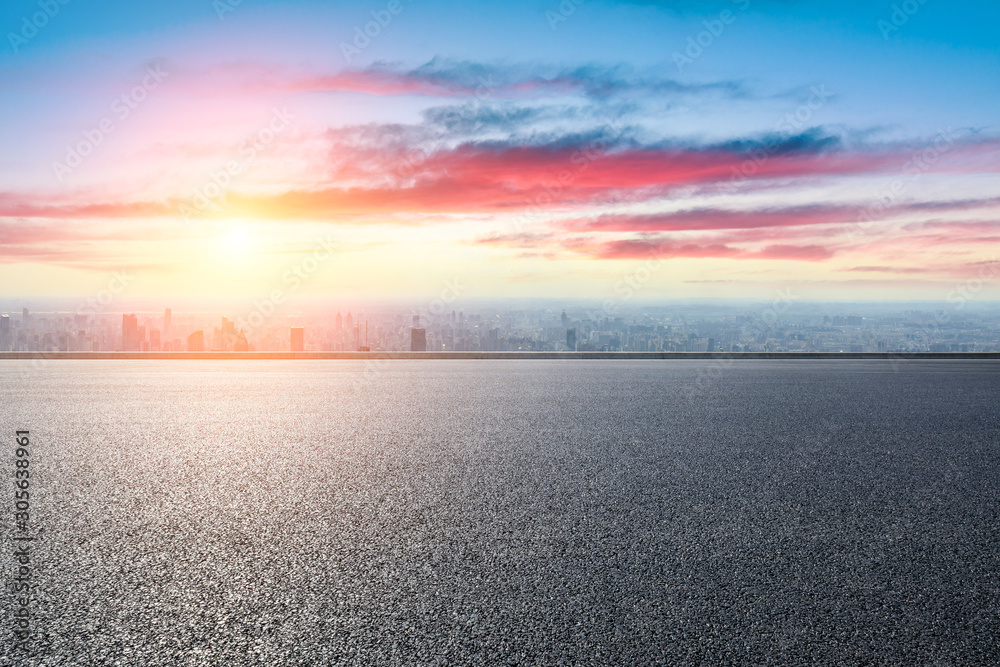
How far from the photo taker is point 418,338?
23.2m

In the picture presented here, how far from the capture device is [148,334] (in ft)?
72.5

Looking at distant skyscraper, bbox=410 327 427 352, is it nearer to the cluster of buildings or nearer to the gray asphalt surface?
the cluster of buildings

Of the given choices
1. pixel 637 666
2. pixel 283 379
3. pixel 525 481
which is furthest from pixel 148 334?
pixel 637 666

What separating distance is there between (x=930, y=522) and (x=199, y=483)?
562 centimetres

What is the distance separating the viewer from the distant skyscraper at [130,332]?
21928 mm

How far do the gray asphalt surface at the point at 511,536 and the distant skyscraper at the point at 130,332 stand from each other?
463 inches

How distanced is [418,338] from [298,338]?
12.4 feet

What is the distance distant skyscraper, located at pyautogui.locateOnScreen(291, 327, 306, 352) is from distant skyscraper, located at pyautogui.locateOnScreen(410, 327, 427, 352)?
3.41 meters

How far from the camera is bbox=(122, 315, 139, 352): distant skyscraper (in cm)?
2193

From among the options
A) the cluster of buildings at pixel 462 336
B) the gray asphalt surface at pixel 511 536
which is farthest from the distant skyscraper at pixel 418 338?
the gray asphalt surface at pixel 511 536

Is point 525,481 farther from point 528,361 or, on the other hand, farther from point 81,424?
point 528,361

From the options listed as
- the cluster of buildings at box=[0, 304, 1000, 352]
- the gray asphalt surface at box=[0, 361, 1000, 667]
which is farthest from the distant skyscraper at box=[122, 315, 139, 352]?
the gray asphalt surface at box=[0, 361, 1000, 667]

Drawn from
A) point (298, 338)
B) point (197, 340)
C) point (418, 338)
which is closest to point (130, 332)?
point (197, 340)

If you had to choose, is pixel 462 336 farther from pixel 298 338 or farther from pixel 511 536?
pixel 511 536
